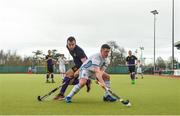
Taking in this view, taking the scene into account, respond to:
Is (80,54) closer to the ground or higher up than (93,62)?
higher up

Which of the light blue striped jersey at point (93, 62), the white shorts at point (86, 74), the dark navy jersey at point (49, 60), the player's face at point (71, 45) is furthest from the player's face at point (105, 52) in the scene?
the dark navy jersey at point (49, 60)

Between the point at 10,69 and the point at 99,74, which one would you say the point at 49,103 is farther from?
the point at 10,69

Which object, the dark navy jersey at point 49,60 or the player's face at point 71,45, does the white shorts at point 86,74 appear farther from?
the dark navy jersey at point 49,60

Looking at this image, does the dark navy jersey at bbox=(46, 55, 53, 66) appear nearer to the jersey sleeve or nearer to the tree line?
the jersey sleeve

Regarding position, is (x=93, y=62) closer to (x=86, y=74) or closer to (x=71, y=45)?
(x=86, y=74)

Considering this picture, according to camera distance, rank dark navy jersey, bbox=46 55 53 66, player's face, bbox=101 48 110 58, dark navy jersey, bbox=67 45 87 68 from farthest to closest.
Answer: dark navy jersey, bbox=46 55 53 66
dark navy jersey, bbox=67 45 87 68
player's face, bbox=101 48 110 58

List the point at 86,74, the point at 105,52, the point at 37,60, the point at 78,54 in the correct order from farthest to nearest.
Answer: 1. the point at 37,60
2. the point at 78,54
3. the point at 86,74
4. the point at 105,52

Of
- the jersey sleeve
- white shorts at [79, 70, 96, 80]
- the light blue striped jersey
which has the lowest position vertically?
white shorts at [79, 70, 96, 80]

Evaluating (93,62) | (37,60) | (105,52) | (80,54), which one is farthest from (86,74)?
(37,60)

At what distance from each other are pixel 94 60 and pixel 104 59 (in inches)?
13.4

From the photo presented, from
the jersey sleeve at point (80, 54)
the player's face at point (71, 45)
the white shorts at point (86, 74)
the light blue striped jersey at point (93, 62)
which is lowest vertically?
the white shorts at point (86, 74)

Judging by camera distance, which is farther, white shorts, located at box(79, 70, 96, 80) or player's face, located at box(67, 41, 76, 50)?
player's face, located at box(67, 41, 76, 50)

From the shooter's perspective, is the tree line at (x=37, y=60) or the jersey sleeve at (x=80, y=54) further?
the tree line at (x=37, y=60)

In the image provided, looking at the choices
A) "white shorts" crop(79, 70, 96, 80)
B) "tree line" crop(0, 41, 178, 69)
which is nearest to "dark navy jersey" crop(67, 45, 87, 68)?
"white shorts" crop(79, 70, 96, 80)
